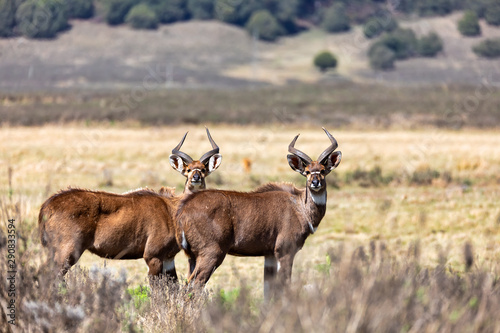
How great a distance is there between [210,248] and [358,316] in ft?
15.4

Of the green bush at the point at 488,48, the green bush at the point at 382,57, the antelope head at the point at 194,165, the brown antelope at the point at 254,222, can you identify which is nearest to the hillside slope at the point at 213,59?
the green bush at the point at 488,48

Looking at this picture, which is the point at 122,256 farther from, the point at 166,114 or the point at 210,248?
the point at 166,114

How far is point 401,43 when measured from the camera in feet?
355

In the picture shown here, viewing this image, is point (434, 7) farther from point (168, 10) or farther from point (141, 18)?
point (141, 18)

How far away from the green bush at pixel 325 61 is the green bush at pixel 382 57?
16.5ft

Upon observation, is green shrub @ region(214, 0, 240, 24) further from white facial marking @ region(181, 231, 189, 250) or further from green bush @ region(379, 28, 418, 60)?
white facial marking @ region(181, 231, 189, 250)

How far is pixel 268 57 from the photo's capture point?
119m

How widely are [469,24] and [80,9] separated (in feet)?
174

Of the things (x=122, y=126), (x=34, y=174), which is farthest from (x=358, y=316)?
(x=122, y=126)

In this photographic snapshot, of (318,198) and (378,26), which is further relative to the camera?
(378,26)

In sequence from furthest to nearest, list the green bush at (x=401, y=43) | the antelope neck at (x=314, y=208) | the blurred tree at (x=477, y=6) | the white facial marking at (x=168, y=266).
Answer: the blurred tree at (x=477, y=6) < the green bush at (x=401, y=43) < the antelope neck at (x=314, y=208) < the white facial marking at (x=168, y=266)

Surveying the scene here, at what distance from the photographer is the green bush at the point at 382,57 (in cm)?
10412

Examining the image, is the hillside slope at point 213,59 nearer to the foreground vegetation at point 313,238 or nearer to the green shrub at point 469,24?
the green shrub at point 469,24

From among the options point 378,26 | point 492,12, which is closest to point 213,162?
point 378,26
